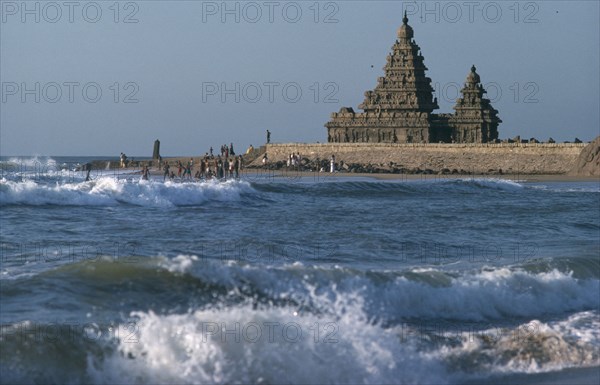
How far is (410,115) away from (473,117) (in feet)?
16.7

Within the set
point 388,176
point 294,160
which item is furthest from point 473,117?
point 388,176

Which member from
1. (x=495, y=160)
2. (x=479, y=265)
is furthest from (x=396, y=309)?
(x=495, y=160)

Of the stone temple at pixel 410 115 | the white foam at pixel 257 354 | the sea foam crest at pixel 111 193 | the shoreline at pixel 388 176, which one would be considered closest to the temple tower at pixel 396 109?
the stone temple at pixel 410 115

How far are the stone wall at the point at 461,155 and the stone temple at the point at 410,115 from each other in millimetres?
5926

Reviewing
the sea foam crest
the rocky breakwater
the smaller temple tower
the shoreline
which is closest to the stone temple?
the smaller temple tower

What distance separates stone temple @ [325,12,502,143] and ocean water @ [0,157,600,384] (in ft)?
223

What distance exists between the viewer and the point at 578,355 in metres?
13.7

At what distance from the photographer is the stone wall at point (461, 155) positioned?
3063 inches

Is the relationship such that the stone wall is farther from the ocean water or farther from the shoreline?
the ocean water

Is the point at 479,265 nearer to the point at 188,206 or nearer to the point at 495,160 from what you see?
the point at 188,206

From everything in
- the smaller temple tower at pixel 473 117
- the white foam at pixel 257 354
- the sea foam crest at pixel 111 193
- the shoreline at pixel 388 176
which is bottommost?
the shoreline at pixel 388 176

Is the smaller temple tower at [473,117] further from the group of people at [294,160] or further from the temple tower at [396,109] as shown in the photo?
the group of people at [294,160]

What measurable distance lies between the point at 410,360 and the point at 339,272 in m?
3.83

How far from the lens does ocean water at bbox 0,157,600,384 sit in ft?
40.0
